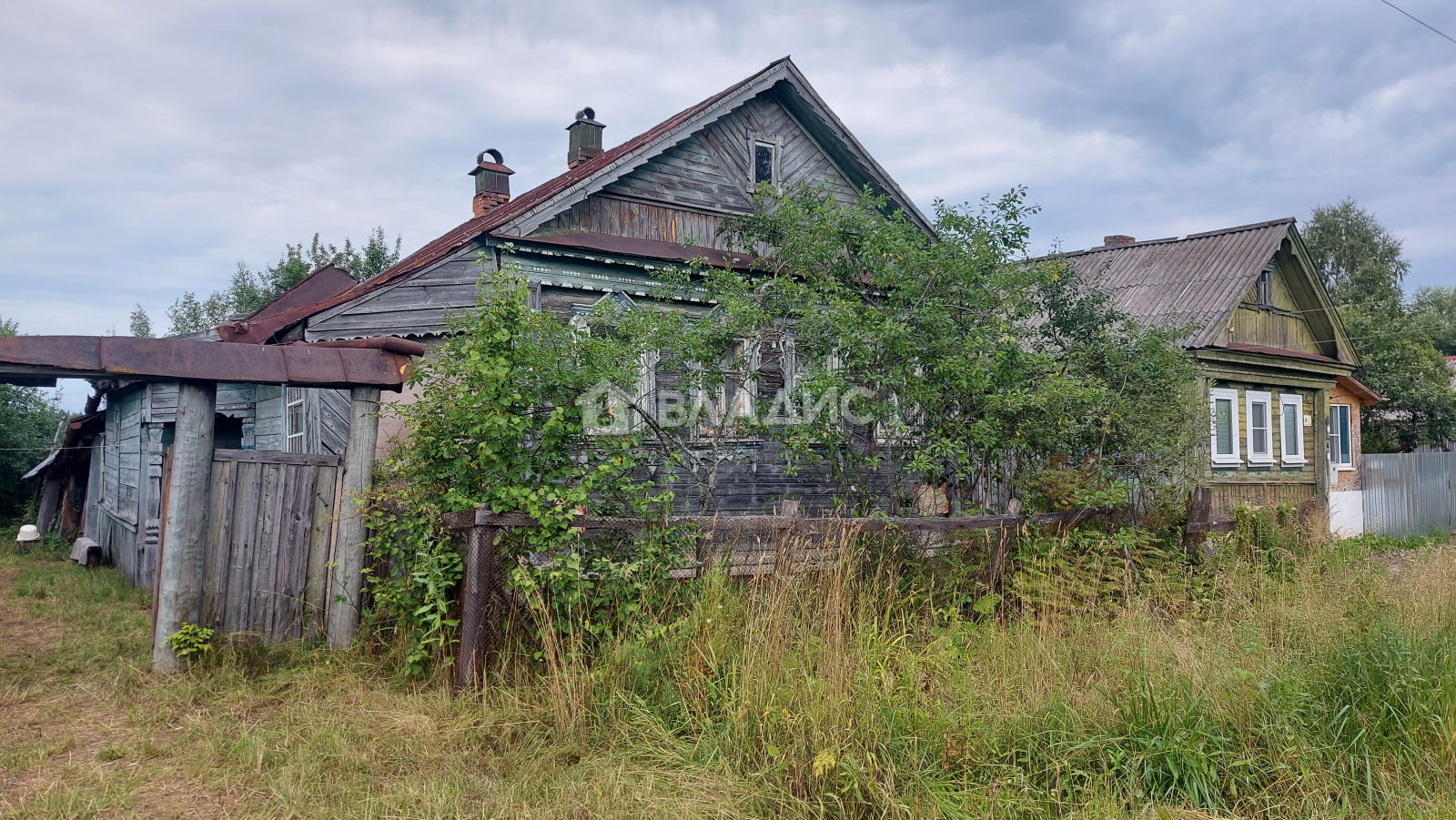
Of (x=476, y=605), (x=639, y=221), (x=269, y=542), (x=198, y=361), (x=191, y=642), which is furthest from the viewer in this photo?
(x=639, y=221)

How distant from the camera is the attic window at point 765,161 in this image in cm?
1283

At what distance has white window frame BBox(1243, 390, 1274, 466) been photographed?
18.2 m

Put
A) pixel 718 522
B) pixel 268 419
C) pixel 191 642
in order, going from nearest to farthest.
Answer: pixel 718 522, pixel 191 642, pixel 268 419

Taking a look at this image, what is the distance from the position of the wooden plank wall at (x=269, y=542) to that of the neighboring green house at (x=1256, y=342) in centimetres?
1442

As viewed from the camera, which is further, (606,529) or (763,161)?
(763,161)

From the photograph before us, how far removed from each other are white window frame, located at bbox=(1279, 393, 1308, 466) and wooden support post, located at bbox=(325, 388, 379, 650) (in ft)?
62.4

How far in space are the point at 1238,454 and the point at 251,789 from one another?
726 inches

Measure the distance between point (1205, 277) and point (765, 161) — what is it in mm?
10622

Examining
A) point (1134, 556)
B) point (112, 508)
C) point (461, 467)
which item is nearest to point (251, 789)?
point (461, 467)

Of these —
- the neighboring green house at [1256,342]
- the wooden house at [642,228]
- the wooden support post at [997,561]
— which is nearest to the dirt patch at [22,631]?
the wooden house at [642,228]

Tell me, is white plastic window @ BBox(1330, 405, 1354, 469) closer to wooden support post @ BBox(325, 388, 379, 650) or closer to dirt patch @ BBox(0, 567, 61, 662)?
wooden support post @ BBox(325, 388, 379, 650)

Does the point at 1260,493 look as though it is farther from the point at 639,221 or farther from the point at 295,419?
the point at 295,419

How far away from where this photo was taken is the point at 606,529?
223 inches

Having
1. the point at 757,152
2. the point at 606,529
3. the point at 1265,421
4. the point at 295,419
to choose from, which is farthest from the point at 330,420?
the point at 1265,421
